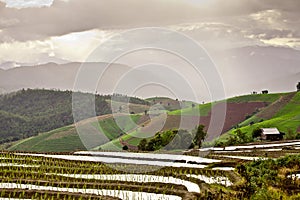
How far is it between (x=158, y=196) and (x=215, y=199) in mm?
3303

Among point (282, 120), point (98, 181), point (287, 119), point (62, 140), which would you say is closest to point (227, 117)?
point (282, 120)

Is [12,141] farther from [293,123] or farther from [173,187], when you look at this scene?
Result: [173,187]

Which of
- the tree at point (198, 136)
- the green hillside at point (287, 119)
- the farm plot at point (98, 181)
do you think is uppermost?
the green hillside at point (287, 119)

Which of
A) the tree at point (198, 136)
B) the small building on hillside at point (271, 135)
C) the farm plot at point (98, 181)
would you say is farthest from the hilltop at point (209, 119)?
the farm plot at point (98, 181)

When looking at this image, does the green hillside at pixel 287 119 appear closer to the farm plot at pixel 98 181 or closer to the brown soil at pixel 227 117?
the brown soil at pixel 227 117

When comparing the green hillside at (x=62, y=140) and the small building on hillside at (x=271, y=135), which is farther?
the green hillside at (x=62, y=140)

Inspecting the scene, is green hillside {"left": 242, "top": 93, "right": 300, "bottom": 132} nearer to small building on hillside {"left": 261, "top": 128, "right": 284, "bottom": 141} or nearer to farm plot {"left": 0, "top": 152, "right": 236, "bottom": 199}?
small building on hillside {"left": 261, "top": 128, "right": 284, "bottom": 141}

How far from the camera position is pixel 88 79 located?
129 ft

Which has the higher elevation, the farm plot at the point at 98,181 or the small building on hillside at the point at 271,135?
the small building on hillside at the point at 271,135

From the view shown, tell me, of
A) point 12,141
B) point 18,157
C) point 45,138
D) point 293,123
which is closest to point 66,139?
point 45,138

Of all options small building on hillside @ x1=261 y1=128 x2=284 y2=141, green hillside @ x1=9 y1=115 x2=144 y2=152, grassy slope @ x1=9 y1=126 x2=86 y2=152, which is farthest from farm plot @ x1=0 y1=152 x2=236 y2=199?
grassy slope @ x1=9 y1=126 x2=86 y2=152

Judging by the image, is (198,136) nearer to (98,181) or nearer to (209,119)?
(98,181)

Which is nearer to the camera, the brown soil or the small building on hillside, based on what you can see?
the small building on hillside

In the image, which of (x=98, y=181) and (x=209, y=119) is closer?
(x=98, y=181)
